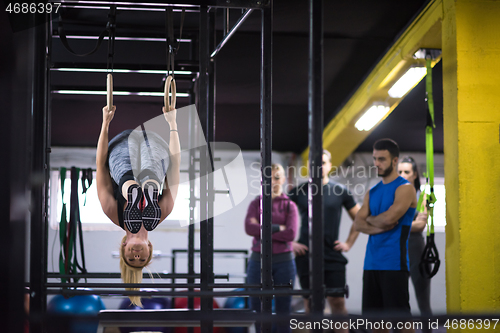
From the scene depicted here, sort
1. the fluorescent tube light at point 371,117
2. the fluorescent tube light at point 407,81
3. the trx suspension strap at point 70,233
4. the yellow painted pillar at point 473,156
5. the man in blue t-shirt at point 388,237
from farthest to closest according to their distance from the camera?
1. the fluorescent tube light at point 371,117
2. the fluorescent tube light at point 407,81
3. the trx suspension strap at point 70,233
4. the man in blue t-shirt at point 388,237
5. the yellow painted pillar at point 473,156

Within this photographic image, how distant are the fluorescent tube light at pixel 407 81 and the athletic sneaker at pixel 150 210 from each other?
105 inches

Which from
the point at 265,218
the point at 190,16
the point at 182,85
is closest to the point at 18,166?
the point at 265,218

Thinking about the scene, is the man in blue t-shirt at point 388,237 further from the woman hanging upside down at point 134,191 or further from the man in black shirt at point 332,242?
the woman hanging upside down at point 134,191

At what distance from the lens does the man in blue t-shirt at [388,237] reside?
2.71 meters

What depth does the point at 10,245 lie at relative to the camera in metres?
0.95

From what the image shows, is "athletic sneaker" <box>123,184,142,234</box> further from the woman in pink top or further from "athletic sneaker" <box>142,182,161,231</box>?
the woman in pink top

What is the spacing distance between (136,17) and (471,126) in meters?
2.40

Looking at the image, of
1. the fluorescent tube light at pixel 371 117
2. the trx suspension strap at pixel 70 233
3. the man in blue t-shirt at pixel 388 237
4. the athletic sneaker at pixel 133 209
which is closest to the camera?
the athletic sneaker at pixel 133 209

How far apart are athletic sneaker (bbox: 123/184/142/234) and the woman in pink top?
4.80 ft

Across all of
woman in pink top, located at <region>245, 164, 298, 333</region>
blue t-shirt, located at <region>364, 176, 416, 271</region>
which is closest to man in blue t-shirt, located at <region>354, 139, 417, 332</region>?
blue t-shirt, located at <region>364, 176, 416, 271</region>

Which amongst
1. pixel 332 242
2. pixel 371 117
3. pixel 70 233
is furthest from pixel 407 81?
pixel 70 233

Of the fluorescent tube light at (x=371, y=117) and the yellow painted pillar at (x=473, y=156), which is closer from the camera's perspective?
the yellow painted pillar at (x=473, y=156)

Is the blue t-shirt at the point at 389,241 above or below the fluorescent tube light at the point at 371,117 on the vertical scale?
below

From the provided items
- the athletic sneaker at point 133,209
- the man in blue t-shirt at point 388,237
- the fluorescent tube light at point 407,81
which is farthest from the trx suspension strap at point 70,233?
the fluorescent tube light at point 407,81
